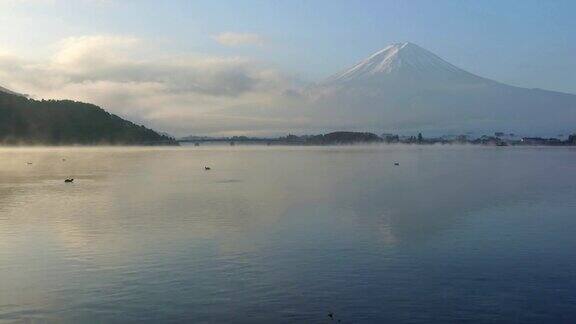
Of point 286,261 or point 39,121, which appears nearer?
point 286,261

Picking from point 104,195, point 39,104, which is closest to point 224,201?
point 104,195

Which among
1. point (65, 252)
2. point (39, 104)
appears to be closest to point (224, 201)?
point (65, 252)

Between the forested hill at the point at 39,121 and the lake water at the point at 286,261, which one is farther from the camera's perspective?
the forested hill at the point at 39,121

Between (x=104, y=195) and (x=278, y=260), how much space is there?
90.7 feet

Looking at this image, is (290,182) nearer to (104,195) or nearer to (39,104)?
(104,195)

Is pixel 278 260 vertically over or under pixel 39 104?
under

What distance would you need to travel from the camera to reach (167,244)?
24.1m

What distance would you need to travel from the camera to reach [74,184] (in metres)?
56.1

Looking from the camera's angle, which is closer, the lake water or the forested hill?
the lake water

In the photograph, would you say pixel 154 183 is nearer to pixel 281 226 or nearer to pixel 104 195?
pixel 104 195

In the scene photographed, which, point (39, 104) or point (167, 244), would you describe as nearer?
point (167, 244)

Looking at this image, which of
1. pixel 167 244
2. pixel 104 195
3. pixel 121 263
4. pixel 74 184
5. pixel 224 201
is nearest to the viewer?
pixel 121 263

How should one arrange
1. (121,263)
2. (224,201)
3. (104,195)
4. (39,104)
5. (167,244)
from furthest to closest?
(39,104) → (104,195) → (224,201) → (167,244) → (121,263)

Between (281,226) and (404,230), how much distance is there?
220 inches
